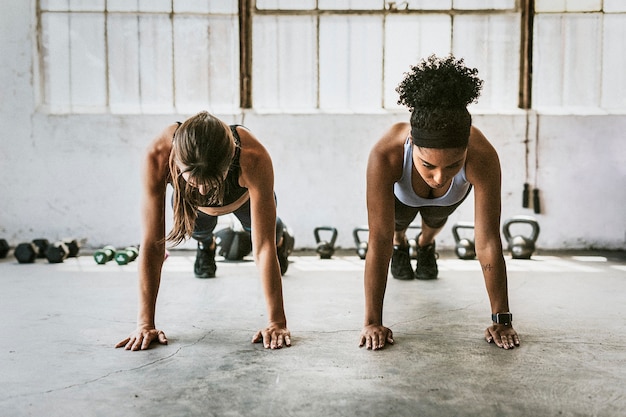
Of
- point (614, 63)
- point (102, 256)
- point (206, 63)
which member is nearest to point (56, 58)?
point (206, 63)

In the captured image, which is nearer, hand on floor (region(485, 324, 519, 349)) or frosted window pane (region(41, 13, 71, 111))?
hand on floor (region(485, 324, 519, 349))

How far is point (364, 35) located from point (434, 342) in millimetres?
3532

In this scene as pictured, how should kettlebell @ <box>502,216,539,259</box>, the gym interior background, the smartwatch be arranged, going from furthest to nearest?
the gym interior background → kettlebell @ <box>502,216,539,259</box> → the smartwatch

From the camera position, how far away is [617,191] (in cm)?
509

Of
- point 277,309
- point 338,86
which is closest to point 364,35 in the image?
point 338,86

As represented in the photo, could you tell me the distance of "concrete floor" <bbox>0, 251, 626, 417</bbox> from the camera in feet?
5.33

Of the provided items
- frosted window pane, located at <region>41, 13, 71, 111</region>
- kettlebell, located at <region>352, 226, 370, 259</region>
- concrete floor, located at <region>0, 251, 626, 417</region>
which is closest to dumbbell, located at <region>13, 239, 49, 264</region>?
concrete floor, located at <region>0, 251, 626, 417</region>

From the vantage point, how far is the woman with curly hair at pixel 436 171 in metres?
1.98

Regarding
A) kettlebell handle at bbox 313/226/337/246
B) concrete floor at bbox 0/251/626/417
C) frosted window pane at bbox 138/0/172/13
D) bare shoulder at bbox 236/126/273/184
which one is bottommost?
concrete floor at bbox 0/251/626/417

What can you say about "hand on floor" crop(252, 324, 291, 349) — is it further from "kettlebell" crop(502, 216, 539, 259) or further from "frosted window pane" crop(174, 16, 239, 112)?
"frosted window pane" crop(174, 16, 239, 112)

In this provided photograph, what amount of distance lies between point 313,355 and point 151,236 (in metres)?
0.72

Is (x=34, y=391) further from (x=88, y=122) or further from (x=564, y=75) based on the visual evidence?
(x=564, y=75)

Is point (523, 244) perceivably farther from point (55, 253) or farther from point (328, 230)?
point (55, 253)

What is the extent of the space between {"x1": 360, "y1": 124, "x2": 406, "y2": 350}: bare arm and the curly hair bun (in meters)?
0.29
